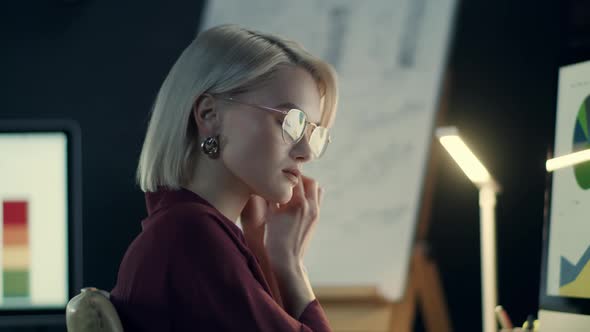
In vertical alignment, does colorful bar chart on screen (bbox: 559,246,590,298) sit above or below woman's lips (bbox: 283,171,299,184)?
below

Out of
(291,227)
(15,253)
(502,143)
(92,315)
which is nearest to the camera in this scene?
(92,315)

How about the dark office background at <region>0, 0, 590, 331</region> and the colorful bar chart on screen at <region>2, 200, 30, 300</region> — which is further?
the dark office background at <region>0, 0, 590, 331</region>

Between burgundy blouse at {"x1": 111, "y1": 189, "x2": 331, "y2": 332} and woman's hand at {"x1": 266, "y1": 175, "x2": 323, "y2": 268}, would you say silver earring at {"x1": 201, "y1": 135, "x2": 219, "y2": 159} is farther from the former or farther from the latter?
woman's hand at {"x1": 266, "y1": 175, "x2": 323, "y2": 268}

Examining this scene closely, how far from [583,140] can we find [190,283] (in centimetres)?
62

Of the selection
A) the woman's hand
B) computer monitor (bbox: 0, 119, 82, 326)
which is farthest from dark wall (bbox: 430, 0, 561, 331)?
the woman's hand

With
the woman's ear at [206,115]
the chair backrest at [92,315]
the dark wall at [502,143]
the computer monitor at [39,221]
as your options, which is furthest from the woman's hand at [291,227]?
the dark wall at [502,143]

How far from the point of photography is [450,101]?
10.5ft

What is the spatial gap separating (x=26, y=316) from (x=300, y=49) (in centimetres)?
A: 113

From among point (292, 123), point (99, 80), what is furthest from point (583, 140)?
point (99, 80)

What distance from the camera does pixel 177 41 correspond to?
3.26 meters

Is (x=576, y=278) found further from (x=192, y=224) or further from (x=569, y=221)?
(x=192, y=224)

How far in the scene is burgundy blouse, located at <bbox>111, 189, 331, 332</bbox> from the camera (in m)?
1.22

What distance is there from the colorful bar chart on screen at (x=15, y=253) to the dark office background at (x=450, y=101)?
34.9 inches

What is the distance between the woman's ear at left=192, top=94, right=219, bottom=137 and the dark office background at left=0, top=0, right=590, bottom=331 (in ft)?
5.99
